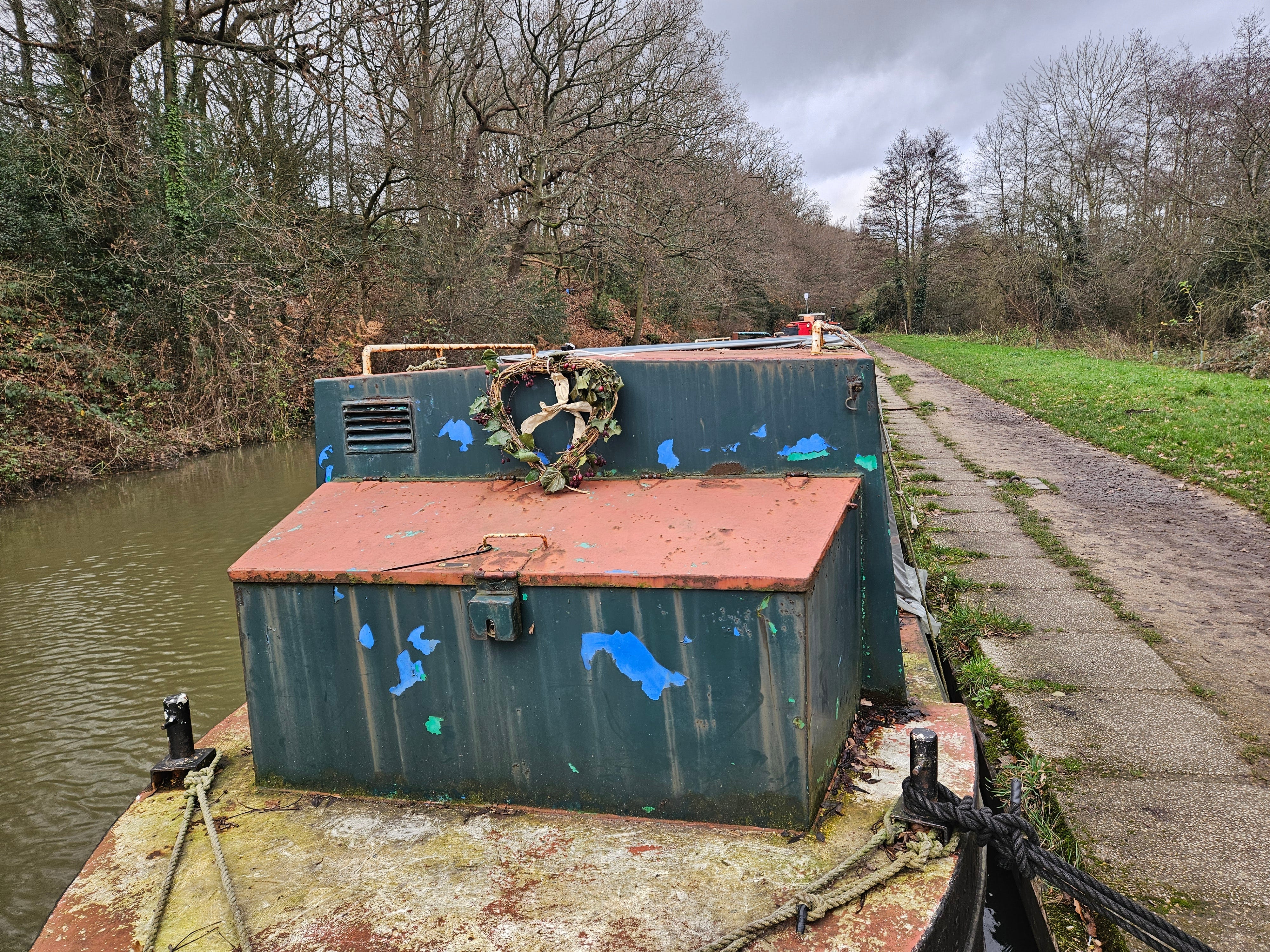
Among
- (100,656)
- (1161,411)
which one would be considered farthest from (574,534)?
(1161,411)

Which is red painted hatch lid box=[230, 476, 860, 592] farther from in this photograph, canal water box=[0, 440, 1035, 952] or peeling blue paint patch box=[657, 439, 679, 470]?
canal water box=[0, 440, 1035, 952]

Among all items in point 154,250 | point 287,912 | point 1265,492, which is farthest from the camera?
point 154,250

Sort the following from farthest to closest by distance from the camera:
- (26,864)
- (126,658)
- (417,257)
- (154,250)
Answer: (417,257), (154,250), (126,658), (26,864)

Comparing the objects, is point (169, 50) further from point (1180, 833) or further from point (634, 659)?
point (1180, 833)

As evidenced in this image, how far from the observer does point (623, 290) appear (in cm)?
3259

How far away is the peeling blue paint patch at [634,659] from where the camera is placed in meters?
2.43

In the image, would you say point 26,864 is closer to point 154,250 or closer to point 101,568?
point 101,568

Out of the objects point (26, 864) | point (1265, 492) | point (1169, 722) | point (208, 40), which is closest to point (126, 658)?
point (26, 864)

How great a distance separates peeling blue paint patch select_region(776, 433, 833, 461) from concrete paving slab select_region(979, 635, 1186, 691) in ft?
6.55

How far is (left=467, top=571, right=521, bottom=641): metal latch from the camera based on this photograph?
2.43m

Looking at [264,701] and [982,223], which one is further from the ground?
[982,223]

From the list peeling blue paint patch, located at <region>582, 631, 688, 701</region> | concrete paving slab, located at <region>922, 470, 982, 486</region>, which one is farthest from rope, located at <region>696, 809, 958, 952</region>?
concrete paving slab, located at <region>922, 470, 982, 486</region>

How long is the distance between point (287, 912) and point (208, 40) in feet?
55.2

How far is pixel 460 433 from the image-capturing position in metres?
3.14
